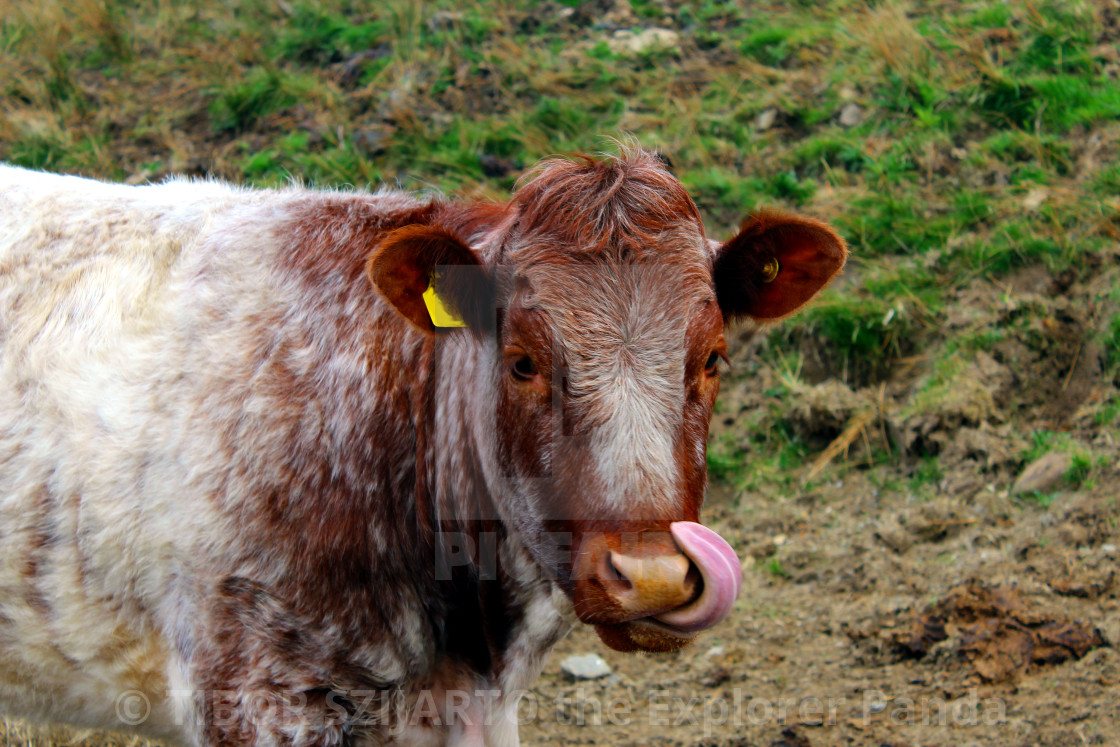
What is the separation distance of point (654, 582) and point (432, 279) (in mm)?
1149

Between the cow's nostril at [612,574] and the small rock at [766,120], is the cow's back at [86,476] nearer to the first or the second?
the cow's nostril at [612,574]

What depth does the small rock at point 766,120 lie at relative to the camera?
7289 millimetres

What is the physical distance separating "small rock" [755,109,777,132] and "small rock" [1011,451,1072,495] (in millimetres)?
3314

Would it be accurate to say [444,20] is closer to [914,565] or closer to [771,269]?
[914,565]

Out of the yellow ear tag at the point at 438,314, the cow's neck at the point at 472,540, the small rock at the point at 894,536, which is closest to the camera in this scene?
the yellow ear tag at the point at 438,314

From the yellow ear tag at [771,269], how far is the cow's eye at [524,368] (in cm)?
88

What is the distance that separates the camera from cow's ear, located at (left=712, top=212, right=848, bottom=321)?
309 cm

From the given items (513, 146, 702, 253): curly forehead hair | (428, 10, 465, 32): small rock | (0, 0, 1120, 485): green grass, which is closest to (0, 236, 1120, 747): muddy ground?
(0, 0, 1120, 485): green grass

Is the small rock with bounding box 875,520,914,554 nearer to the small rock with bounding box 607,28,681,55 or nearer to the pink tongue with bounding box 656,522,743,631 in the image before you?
the pink tongue with bounding box 656,522,743,631

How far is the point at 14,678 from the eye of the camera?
337 centimetres

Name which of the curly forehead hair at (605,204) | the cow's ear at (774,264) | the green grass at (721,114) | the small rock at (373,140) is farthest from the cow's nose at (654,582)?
the small rock at (373,140)

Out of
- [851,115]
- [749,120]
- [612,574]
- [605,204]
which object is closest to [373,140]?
[749,120]

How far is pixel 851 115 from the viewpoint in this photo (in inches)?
281

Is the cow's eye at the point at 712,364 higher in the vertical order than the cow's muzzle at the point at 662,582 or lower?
higher
